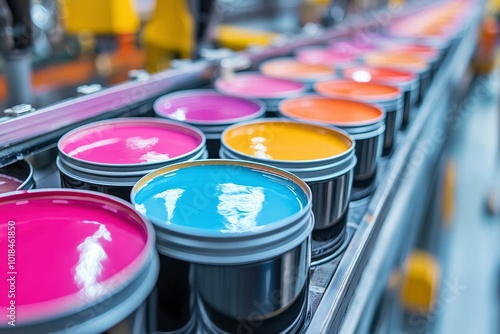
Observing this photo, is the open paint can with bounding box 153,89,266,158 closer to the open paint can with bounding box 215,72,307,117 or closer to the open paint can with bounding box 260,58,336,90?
the open paint can with bounding box 215,72,307,117

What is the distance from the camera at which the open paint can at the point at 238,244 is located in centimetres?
63

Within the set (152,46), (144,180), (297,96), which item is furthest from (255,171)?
(152,46)

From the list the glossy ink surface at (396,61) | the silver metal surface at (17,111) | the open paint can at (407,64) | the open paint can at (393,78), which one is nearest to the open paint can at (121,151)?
the silver metal surface at (17,111)

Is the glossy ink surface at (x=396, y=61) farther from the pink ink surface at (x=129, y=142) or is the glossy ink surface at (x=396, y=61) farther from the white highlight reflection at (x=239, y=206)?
the white highlight reflection at (x=239, y=206)

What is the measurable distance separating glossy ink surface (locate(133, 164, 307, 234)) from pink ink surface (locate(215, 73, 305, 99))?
2.21ft

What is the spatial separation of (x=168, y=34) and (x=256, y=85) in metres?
0.64

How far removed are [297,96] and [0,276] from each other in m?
0.97

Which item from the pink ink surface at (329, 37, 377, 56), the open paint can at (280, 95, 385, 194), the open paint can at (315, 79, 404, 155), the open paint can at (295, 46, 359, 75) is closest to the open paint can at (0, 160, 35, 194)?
the open paint can at (280, 95, 385, 194)

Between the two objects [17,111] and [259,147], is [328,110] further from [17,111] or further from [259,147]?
[17,111]

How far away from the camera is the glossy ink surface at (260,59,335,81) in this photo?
5.91 ft

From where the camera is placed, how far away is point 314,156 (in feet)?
3.22

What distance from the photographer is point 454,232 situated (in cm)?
339

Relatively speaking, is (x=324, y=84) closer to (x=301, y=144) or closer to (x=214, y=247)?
(x=301, y=144)

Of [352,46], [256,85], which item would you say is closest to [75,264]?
[256,85]
